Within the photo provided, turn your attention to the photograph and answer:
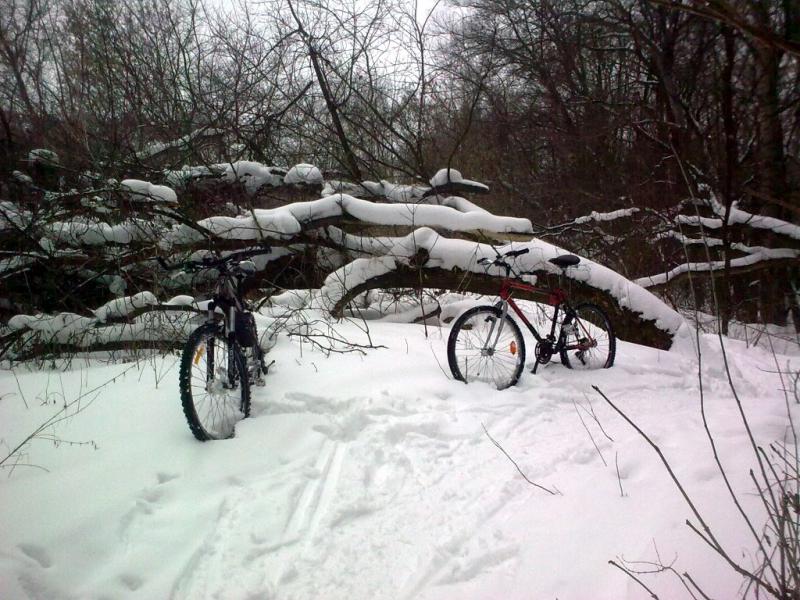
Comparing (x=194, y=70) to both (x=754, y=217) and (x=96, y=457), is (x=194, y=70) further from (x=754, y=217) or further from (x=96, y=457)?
(x=754, y=217)

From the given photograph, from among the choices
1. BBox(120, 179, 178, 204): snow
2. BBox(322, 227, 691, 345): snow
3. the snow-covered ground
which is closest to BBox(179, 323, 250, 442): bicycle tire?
the snow-covered ground

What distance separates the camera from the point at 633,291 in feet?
18.1

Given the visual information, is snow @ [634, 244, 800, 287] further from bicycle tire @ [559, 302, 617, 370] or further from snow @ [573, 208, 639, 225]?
bicycle tire @ [559, 302, 617, 370]

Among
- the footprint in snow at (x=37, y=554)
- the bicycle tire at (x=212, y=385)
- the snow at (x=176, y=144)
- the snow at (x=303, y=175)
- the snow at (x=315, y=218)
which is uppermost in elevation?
the snow at (x=176, y=144)

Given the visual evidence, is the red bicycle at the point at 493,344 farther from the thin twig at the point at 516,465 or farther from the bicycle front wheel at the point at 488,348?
→ the thin twig at the point at 516,465

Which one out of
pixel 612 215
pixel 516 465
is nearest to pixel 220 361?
pixel 516 465

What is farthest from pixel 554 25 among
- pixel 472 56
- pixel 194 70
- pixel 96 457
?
pixel 96 457

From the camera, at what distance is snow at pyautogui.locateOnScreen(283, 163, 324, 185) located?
7035mm

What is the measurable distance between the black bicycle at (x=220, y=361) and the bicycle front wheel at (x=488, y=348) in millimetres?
1644

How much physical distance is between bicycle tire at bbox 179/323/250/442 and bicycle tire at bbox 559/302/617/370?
8.99ft

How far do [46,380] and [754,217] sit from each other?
8831 mm

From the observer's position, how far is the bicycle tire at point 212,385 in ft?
8.96

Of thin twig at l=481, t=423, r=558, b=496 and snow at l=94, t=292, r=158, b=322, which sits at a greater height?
snow at l=94, t=292, r=158, b=322

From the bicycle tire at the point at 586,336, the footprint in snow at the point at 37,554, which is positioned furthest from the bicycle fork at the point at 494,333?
the footprint in snow at the point at 37,554
